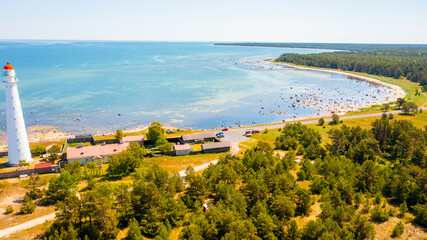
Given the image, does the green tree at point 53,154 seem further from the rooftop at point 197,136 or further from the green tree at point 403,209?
the green tree at point 403,209

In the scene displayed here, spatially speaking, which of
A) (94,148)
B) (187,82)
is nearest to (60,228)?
(94,148)

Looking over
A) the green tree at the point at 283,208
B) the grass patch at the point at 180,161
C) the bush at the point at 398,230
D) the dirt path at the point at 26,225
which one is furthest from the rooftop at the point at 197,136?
the bush at the point at 398,230

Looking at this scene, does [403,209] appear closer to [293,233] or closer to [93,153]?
[293,233]

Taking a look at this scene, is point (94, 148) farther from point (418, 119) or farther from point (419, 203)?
point (418, 119)

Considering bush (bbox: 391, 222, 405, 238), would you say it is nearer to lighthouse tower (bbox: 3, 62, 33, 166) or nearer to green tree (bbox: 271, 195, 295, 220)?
green tree (bbox: 271, 195, 295, 220)

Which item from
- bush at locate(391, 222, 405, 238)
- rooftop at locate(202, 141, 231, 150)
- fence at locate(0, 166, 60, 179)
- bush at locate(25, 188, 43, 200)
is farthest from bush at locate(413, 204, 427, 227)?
fence at locate(0, 166, 60, 179)

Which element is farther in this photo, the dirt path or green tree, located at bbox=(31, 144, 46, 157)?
green tree, located at bbox=(31, 144, 46, 157)
